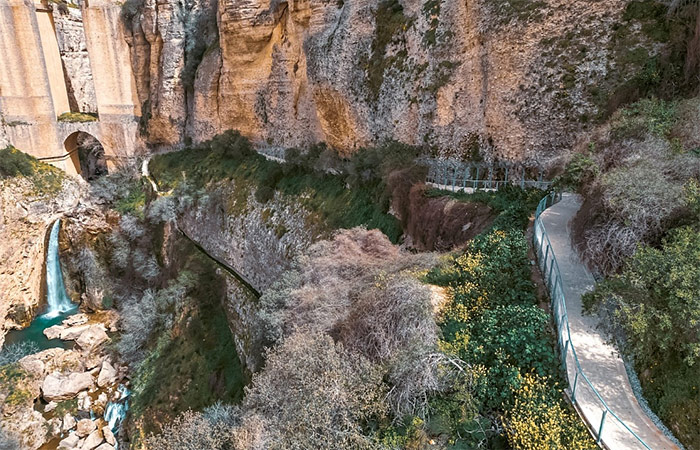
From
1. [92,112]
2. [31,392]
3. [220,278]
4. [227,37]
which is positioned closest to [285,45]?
[227,37]

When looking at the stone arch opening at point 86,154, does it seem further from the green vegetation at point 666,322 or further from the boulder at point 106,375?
the green vegetation at point 666,322

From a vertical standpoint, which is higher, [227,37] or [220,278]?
[227,37]

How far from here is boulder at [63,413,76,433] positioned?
48.1 feet

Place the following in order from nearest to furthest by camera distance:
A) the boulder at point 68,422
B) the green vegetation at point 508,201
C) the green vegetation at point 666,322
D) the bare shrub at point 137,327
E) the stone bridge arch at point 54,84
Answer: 1. the green vegetation at point 666,322
2. the green vegetation at point 508,201
3. the boulder at point 68,422
4. the bare shrub at point 137,327
5. the stone bridge arch at point 54,84

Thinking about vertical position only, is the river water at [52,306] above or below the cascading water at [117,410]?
above

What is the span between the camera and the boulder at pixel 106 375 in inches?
658

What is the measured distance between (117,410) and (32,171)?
17.3 meters

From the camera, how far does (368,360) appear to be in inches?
265

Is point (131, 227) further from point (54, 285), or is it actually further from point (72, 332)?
point (72, 332)

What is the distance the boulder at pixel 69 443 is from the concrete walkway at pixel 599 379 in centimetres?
1629

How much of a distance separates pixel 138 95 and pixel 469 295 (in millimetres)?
29903

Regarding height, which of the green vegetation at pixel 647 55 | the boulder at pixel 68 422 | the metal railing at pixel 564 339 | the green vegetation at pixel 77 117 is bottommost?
the boulder at pixel 68 422

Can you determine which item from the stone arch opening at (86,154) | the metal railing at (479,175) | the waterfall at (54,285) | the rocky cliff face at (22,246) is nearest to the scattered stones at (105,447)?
the rocky cliff face at (22,246)

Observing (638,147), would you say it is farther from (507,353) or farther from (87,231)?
(87,231)
